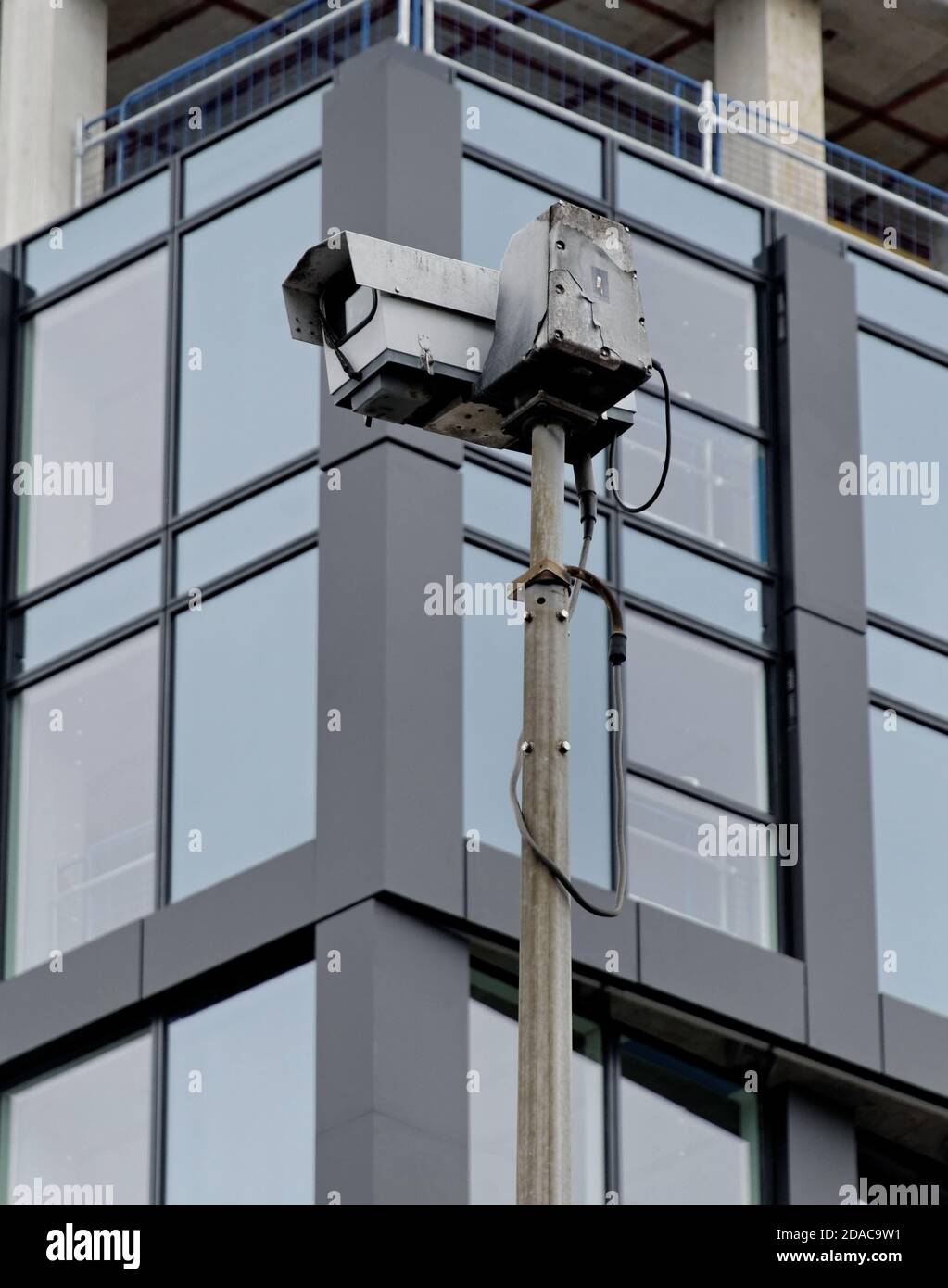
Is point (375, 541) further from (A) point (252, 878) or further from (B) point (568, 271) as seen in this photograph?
(B) point (568, 271)

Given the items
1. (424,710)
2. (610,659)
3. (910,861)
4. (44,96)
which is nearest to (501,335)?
(610,659)

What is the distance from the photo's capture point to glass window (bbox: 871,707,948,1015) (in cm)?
2047

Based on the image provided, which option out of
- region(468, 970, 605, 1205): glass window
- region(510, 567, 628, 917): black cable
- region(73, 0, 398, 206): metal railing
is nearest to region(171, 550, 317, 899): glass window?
region(468, 970, 605, 1205): glass window

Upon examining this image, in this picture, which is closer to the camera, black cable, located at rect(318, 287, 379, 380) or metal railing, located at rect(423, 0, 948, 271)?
black cable, located at rect(318, 287, 379, 380)

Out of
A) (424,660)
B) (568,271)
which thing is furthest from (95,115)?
(568,271)

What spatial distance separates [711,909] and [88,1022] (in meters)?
4.29

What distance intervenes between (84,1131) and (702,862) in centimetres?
455

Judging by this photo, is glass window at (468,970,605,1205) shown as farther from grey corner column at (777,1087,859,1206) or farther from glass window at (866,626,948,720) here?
glass window at (866,626,948,720)

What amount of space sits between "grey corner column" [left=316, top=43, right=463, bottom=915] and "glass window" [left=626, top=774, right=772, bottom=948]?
1.75 m

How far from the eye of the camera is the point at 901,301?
74.8 feet

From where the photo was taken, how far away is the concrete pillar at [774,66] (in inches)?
1058

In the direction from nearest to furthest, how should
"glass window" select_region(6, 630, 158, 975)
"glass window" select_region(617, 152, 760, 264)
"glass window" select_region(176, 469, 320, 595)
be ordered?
"glass window" select_region(176, 469, 320, 595) < "glass window" select_region(6, 630, 158, 975) < "glass window" select_region(617, 152, 760, 264)

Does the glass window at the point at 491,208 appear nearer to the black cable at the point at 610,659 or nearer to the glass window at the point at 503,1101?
the glass window at the point at 503,1101

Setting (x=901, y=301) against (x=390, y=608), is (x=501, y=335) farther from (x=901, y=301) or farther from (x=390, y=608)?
(x=901, y=301)
